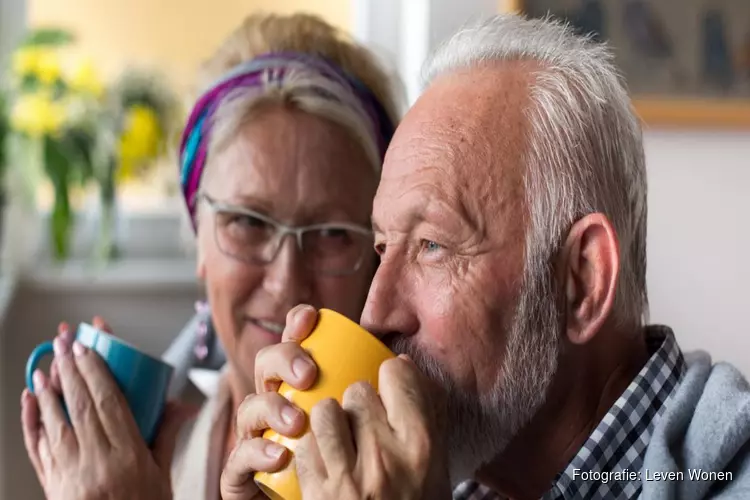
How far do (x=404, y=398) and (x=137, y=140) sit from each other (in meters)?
1.61

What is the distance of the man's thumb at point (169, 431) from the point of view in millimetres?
1289

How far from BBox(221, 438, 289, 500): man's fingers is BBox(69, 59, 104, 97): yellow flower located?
1515 mm

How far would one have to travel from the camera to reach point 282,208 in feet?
4.34

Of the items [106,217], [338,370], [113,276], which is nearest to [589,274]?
[338,370]

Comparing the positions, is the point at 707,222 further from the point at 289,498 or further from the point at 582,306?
the point at 289,498

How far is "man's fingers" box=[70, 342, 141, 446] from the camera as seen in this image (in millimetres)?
1208

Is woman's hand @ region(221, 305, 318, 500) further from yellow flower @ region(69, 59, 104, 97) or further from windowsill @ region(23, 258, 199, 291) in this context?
yellow flower @ region(69, 59, 104, 97)

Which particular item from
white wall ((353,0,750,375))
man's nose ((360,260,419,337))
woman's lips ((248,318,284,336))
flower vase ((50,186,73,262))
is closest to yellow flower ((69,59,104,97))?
flower vase ((50,186,73,262))

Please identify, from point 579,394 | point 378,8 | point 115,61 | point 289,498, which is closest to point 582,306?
point 579,394

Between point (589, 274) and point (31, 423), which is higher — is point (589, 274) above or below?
above

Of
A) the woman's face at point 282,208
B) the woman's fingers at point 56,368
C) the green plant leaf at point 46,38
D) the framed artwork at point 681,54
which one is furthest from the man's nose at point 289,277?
the green plant leaf at point 46,38

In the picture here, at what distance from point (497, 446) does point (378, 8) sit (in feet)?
4.90

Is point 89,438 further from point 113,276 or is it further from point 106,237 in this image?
point 106,237

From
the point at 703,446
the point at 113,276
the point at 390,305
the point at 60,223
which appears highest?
the point at 390,305
